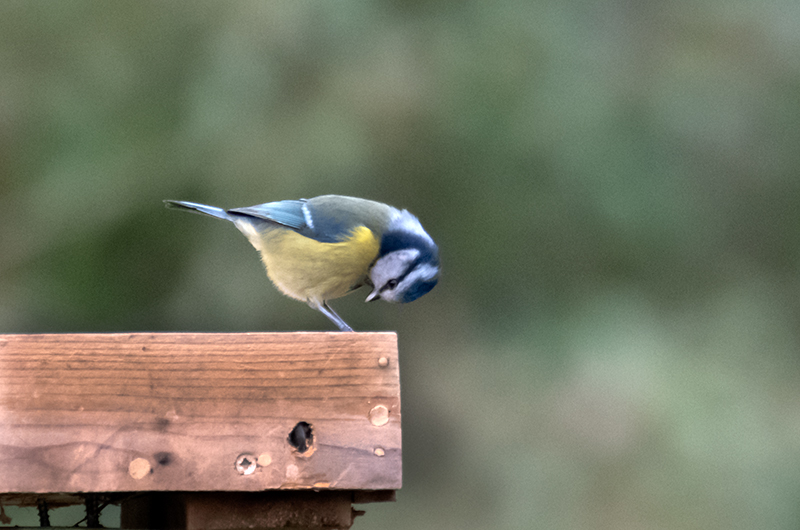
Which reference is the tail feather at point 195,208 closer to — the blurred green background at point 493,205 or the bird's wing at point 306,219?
the bird's wing at point 306,219

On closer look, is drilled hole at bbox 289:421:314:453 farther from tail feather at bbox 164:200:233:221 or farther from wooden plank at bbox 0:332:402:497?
tail feather at bbox 164:200:233:221

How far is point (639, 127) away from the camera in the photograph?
130 inches

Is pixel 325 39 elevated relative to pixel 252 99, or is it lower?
elevated

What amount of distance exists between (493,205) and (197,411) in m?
2.16

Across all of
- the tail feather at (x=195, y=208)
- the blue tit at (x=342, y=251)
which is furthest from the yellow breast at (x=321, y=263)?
the tail feather at (x=195, y=208)

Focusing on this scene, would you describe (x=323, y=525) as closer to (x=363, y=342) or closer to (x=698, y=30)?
(x=363, y=342)

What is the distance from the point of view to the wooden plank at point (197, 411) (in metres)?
1.25

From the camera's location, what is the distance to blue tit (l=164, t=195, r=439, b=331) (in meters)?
2.13

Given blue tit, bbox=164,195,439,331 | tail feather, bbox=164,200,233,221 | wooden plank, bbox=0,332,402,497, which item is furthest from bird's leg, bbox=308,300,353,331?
wooden plank, bbox=0,332,402,497

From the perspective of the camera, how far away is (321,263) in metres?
2.19

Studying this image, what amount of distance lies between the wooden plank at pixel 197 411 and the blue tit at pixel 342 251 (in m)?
0.80

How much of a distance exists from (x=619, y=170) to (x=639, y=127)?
0.69ft

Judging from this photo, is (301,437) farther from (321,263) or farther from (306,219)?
(306,219)

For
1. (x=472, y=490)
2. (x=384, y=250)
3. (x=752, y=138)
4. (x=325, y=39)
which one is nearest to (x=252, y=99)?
(x=325, y=39)
